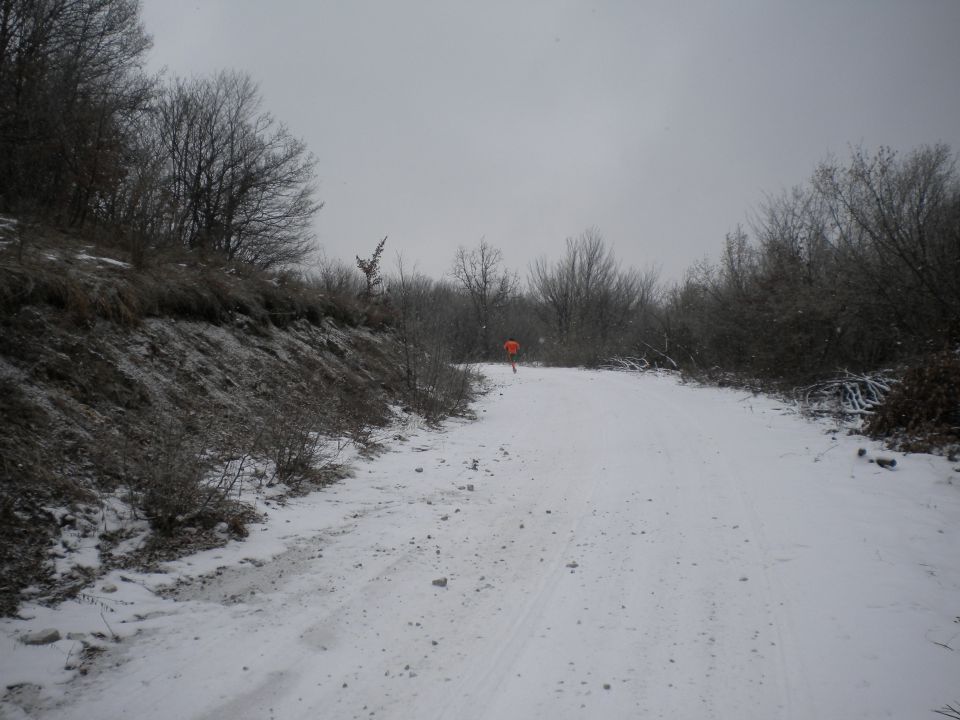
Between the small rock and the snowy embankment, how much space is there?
0.04m

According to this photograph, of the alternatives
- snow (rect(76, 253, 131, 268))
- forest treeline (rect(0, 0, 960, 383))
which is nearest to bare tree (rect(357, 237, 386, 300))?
forest treeline (rect(0, 0, 960, 383))

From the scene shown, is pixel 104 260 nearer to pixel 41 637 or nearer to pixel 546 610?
pixel 41 637

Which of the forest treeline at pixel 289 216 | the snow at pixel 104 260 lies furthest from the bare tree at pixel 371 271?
the snow at pixel 104 260

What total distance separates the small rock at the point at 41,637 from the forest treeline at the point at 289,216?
6.13 metres

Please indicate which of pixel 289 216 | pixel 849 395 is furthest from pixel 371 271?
pixel 849 395

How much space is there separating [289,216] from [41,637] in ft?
65.0

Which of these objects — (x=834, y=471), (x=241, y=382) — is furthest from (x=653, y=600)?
(x=241, y=382)

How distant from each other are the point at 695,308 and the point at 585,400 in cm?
1102

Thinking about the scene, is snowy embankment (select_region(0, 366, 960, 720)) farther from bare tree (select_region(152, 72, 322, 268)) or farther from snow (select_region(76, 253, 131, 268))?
bare tree (select_region(152, 72, 322, 268))

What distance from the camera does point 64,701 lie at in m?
2.35

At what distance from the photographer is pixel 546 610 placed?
3465mm

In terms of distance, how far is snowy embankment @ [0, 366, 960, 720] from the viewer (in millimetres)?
2582

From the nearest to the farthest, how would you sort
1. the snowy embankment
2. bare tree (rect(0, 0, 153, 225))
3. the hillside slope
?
1. the snowy embankment
2. the hillside slope
3. bare tree (rect(0, 0, 153, 225))

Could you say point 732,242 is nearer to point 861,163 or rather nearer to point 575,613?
point 861,163
